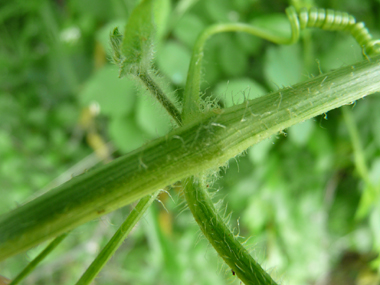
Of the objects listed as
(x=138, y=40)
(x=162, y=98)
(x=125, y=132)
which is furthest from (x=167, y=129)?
(x=138, y=40)

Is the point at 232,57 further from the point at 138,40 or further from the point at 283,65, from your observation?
the point at 138,40

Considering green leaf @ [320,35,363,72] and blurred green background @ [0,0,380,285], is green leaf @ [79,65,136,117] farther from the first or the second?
green leaf @ [320,35,363,72]

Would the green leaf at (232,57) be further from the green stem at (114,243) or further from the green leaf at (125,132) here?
the green stem at (114,243)

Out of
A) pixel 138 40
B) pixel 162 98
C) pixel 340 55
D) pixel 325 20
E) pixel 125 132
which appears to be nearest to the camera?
pixel 138 40

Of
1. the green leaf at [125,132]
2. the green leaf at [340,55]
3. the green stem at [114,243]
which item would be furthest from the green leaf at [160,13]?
the green leaf at [340,55]

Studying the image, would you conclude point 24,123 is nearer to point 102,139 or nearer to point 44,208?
point 102,139
